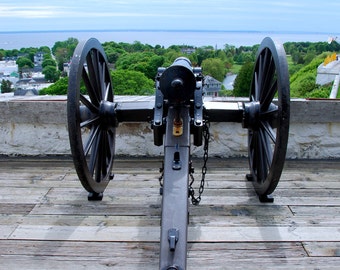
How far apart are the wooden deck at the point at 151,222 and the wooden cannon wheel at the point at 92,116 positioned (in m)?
0.18

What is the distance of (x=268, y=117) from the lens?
2.52 meters

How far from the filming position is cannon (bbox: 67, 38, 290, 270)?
1948 mm

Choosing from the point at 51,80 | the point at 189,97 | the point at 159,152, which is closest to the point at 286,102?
the point at 189,97

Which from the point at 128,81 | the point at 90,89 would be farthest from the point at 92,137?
the point at 128,81

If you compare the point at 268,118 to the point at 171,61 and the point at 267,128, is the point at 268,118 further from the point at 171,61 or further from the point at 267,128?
the point at 171,61

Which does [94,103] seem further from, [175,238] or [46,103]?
[175,238]

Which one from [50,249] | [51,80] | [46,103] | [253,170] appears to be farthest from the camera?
[51,80]

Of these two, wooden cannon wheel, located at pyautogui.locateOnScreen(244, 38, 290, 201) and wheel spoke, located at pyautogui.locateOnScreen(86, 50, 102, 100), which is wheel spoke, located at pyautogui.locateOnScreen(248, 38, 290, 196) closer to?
wooden cannon wheel, located at pyautogui.locateOnScreen(244, 38, 290, 201)

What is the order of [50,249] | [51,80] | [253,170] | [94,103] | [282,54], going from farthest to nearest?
[51,80] → [253,170] → [94,103] → [282,54] → [50,249]

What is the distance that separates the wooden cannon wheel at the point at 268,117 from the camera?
84.4 inches

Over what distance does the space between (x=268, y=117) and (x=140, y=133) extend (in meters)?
1.35

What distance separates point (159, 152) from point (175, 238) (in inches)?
74.4

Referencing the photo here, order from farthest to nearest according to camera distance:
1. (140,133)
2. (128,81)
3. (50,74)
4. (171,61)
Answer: (50,74) → (128,81) → (171,61) → (140,133)

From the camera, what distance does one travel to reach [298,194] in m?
2.79
